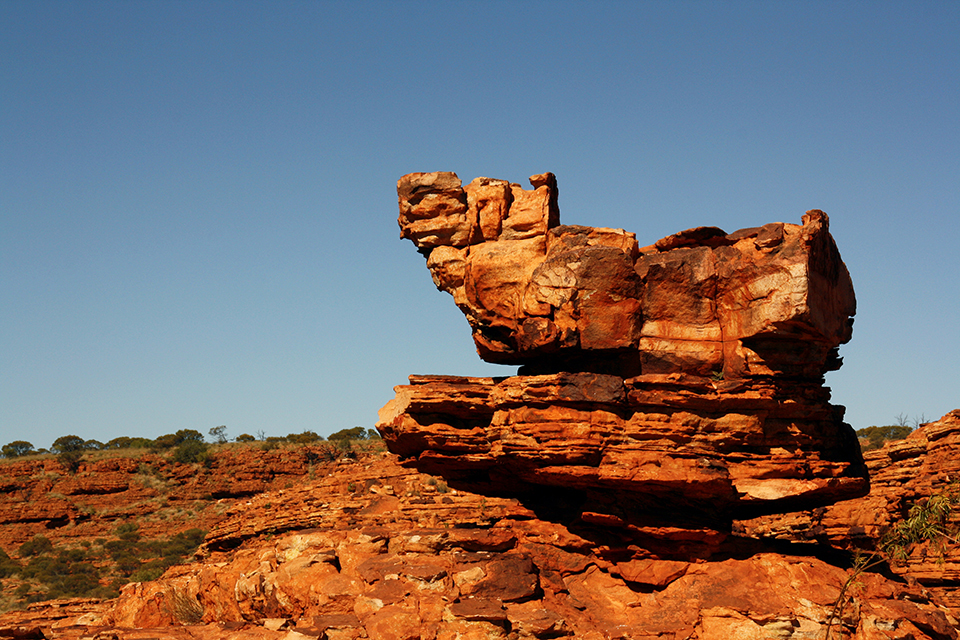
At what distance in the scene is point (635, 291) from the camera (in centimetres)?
1520

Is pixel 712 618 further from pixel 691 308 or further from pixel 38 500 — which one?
pixel 38 500

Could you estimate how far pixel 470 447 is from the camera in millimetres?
16172

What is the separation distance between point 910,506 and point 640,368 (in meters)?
16.2

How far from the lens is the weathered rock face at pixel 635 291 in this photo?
14.5m

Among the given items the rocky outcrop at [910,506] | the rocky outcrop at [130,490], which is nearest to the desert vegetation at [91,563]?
the rocky outcrop at [130,490]

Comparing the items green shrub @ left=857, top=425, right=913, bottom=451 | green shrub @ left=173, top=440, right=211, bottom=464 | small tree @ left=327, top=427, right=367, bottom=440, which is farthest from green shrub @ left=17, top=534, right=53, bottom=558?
green shrub @ left=857, top=425, right=913, bottom=451

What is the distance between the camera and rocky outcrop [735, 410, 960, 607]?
2325 cm

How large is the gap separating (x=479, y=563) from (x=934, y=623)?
7.54 meters

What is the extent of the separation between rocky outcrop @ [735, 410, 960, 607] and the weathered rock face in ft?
29.9

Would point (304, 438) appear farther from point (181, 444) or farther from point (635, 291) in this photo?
point (635, 291)

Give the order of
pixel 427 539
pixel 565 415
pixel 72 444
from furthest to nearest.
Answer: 1. pixel 72 444
2. pixel 427 539
3. pixel 565 415

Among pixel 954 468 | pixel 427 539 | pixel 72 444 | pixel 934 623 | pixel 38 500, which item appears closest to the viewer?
pixel 934 623

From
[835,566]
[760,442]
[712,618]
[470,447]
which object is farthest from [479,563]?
[835,566]

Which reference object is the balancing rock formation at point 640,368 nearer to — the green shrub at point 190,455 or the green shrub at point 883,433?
the green shrub at point 883,433
